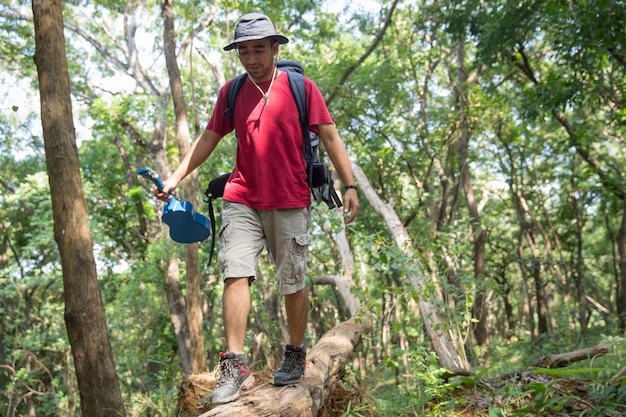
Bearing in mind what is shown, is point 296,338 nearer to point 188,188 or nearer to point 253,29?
point 253,29

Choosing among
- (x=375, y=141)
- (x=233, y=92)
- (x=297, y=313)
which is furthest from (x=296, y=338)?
(x=375, y=141)

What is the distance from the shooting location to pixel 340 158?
12.2 feet

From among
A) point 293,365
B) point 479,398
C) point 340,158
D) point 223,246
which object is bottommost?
point 479,398

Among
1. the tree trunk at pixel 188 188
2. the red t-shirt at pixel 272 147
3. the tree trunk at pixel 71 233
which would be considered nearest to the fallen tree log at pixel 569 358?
the red t-shirt at pixel 272 147

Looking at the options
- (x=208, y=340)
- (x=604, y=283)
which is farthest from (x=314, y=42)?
(x=604, y=283)

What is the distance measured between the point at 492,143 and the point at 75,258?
15871 millimetres

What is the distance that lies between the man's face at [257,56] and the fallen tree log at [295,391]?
6.28 feet

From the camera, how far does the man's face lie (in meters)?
3.45

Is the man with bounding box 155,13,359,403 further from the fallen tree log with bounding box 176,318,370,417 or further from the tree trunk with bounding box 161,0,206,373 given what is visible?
the tree trunk with bounding box 161,0,206,373

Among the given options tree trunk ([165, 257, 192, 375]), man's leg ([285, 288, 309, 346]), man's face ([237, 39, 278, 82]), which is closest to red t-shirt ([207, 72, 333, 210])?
man's face ([237, 39, 278, 82])

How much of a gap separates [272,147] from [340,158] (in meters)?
0.48

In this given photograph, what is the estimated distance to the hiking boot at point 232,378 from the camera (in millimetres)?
3168

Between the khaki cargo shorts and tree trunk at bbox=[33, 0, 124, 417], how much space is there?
65.6 inches

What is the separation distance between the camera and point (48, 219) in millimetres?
15398
